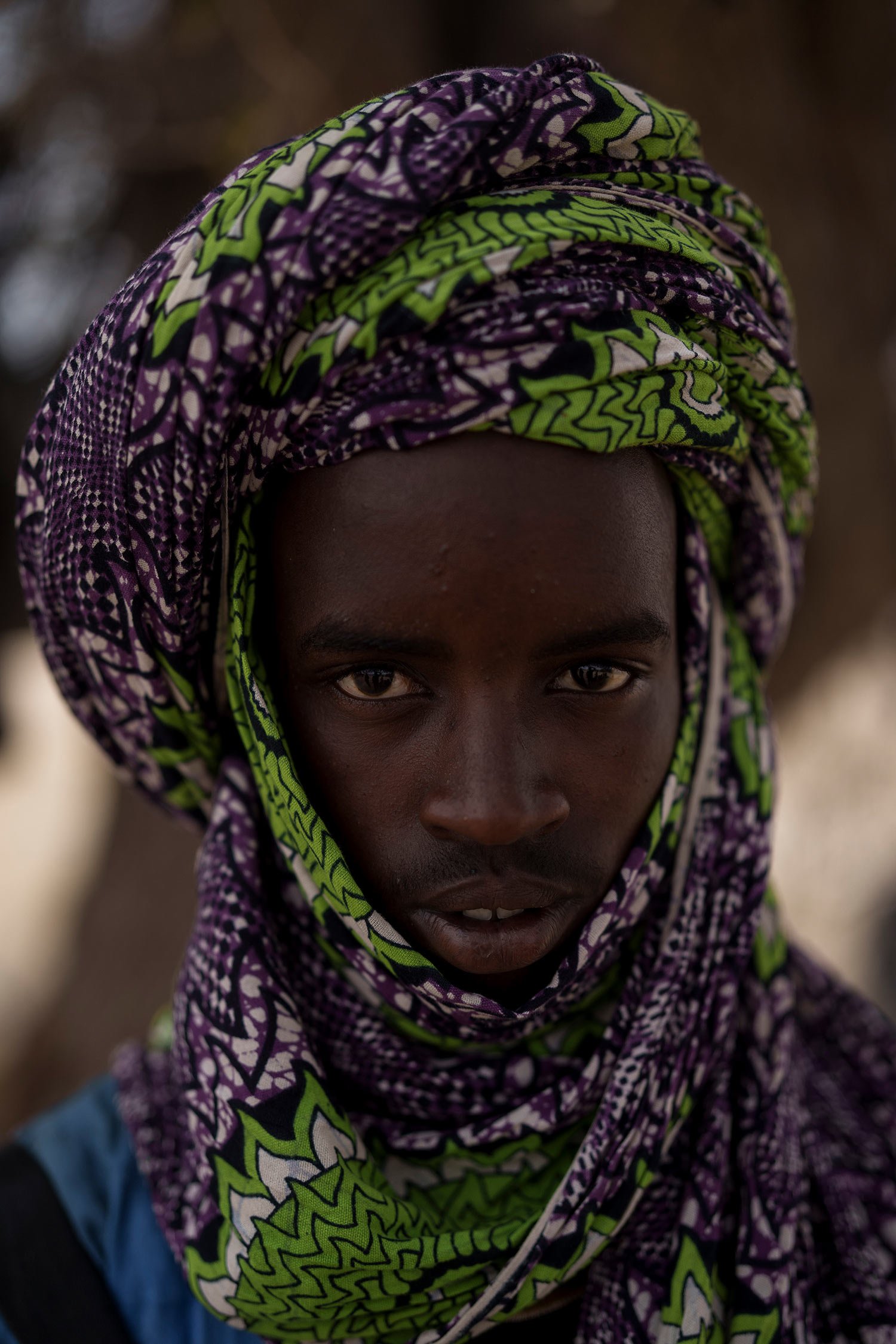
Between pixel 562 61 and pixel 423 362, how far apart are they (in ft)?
1.25

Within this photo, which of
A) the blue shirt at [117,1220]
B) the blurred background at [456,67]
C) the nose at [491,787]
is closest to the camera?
the nose at [491,787]

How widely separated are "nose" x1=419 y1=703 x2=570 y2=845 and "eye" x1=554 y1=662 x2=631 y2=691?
8cm

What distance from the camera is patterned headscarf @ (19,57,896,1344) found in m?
0.97

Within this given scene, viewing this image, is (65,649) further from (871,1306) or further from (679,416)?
(871,1306)

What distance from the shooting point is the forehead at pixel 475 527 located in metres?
0.96

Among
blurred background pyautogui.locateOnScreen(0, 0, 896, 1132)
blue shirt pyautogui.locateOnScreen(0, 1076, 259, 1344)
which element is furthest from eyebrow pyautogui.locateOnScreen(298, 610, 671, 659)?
A: blurred background pyautogui.locateOnScreen(0, 0, 896, 1132)

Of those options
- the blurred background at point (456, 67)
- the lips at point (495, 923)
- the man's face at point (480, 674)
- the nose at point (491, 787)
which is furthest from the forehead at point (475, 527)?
the blurred background at point (456, 67)

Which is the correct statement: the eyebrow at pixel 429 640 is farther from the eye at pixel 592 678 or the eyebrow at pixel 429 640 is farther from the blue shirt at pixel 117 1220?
the blue shirt at pixel 117 1220

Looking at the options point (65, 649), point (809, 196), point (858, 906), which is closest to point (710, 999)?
point (65, 649)

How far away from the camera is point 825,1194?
4.11ft

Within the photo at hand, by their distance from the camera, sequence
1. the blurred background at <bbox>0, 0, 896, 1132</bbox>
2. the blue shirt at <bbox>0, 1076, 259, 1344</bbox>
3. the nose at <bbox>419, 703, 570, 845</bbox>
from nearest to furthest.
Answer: the nose at <bbox>419, 703, 570, 845</bbox> → the blue shirt at <bbox>0, 1076, 259, 1344</bbox> → the blurred background at <bbox>0, 0, 896, 1132</bbox>

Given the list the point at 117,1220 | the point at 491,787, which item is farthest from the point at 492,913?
the point at 117,1220

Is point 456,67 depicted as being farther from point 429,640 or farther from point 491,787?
point 491,787

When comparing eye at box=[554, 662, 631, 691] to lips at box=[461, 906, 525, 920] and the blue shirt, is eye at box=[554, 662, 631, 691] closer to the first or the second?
lips at box=[461, 906, 525, 920]
